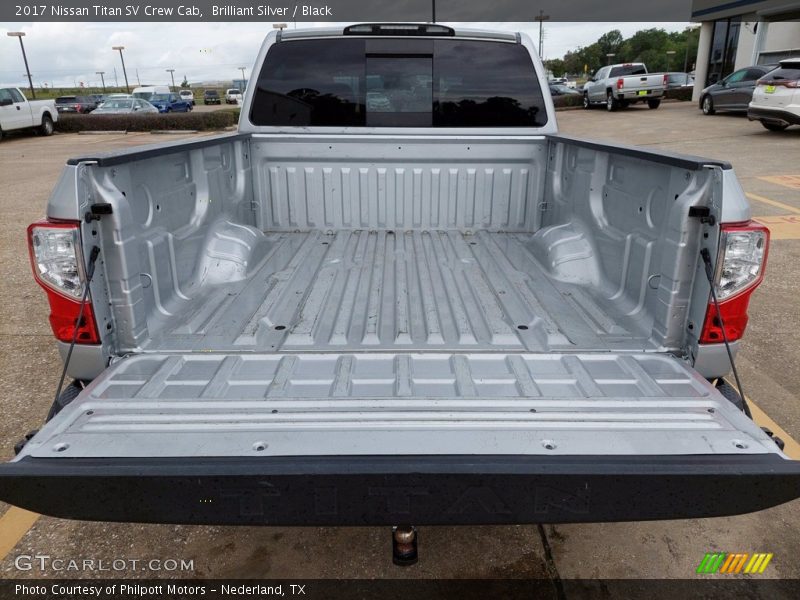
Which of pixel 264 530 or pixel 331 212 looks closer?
pixel 264 530

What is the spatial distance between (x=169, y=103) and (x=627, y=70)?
3029cm

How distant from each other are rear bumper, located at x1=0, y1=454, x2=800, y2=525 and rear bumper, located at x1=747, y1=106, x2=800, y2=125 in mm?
17016

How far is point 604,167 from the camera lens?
3240mm

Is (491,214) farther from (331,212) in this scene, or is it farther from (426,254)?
(331,212)

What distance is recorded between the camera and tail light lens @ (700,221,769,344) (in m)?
2.15

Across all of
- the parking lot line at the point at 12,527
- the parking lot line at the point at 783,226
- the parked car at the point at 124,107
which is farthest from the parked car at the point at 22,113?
the parking lot line at the point at 783,226

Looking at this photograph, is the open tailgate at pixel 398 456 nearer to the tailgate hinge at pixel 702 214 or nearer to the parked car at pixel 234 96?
the tailgate hinge at pixel 702 214

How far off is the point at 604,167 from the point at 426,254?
48.5 inches

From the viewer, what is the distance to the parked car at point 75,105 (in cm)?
3659

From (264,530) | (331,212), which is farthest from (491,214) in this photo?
(264,530)

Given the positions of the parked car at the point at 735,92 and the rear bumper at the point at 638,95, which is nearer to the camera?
the parked car at the point at 735,92

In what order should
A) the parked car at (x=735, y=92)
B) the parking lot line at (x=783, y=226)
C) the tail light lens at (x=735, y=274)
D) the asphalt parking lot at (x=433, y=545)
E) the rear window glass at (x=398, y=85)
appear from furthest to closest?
1. the parked car at (x=735, y=92)
2. the parking lot line at (x=783, y=226)
3. the rear window glass at (x=398, y=85)
4. the asphalt parking lot at (x=433, y=545)
5. the tail light lens at (x=735, y=274)

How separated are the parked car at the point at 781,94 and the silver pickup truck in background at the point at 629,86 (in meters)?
12.3

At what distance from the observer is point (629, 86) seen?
2780 cm
